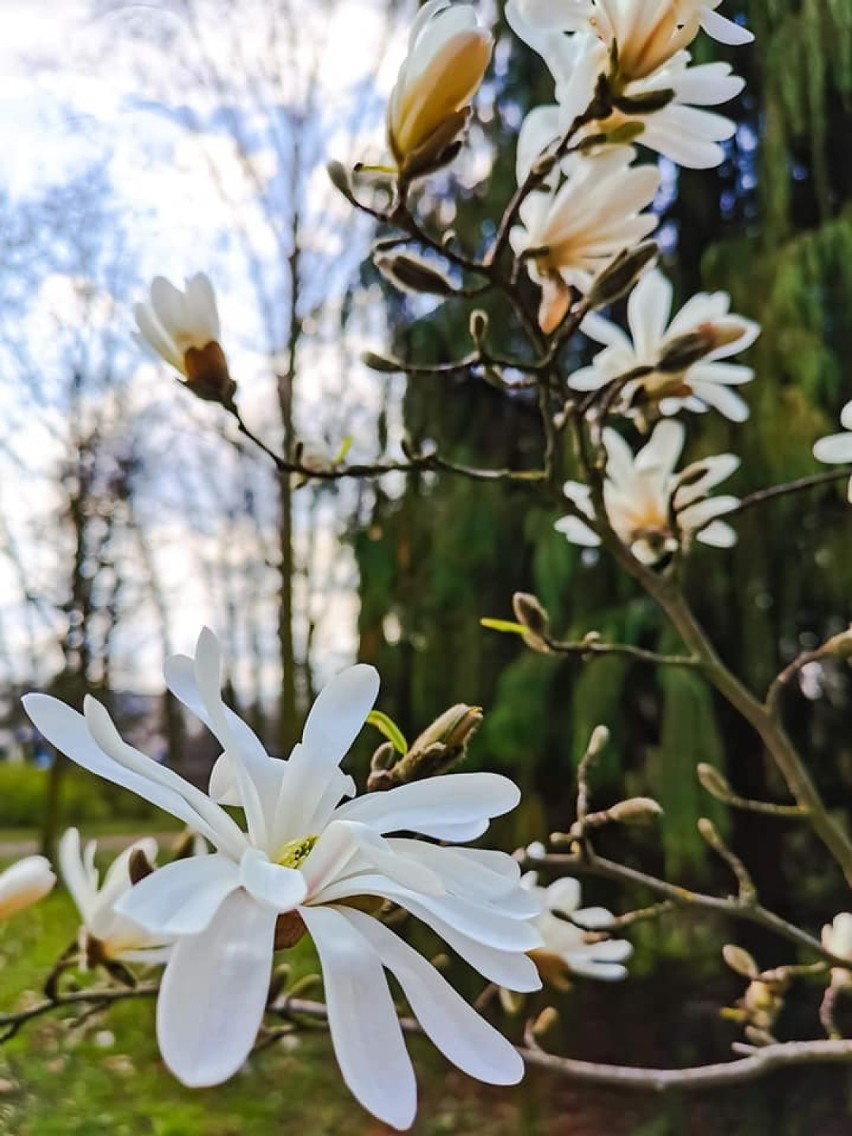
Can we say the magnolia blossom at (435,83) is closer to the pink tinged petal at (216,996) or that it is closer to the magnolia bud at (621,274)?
the magnolia bud at (621,274)

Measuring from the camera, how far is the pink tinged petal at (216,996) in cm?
11

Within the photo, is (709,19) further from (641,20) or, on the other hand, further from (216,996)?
(216,996)

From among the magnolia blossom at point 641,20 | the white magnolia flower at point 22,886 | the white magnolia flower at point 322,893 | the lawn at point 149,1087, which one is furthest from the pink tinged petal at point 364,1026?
the lawn at point 149,1087

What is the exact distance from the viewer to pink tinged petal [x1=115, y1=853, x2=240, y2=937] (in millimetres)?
119

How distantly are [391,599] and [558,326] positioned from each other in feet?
2.52

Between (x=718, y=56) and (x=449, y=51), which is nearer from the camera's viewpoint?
(x=449, y=51)

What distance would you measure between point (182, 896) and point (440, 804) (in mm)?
48

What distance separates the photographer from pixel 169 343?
28cm

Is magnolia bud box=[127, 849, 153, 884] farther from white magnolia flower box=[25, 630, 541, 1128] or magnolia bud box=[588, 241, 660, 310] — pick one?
magnolia bud box=[588, 241, 660, 310]

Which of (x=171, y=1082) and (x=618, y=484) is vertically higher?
(x=618, y=484)

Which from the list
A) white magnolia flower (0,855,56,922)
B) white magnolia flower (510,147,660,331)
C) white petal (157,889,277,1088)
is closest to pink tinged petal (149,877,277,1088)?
white petal (157,889,277,1088)

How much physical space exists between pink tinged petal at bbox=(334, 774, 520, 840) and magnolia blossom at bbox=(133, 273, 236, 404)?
0.16m

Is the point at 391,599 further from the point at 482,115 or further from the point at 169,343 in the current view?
the point at 169,343

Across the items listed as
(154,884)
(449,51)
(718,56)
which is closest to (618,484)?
(449,51)
